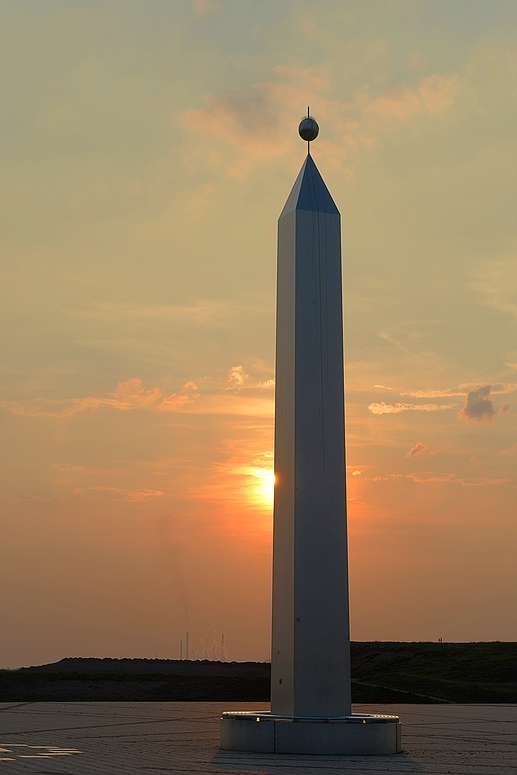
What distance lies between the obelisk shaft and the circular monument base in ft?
2.13

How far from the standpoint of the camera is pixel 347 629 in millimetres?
15586

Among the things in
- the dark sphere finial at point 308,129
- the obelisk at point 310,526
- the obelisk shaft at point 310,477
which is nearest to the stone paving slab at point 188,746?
the obelisk at point 310,526

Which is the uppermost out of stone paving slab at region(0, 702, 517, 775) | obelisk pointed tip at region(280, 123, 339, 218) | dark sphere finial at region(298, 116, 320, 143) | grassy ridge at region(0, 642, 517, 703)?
dark sphere finial at region(298, 116, 320, 143)

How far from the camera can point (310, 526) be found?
51.0ft

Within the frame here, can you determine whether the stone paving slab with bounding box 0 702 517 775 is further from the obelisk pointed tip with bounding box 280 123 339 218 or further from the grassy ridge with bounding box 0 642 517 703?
the obelisk pointed tip with bounding box 280 123 339 218

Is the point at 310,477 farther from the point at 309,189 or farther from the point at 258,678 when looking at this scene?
the point at 258,678

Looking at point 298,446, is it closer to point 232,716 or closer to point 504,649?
point 232,716

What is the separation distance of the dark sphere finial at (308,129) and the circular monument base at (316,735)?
1068 centimetres

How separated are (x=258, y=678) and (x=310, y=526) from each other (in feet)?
58.6

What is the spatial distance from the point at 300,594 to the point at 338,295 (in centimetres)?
537

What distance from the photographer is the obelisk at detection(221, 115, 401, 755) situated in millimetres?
14633

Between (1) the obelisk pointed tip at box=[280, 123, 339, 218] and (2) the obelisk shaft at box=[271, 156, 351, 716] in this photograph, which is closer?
(2) the obelisk shaft at box=[271, 156, 351, 716]

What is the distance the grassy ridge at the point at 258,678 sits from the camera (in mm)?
30094

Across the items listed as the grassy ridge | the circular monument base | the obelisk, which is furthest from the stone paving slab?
the grassy ridge
